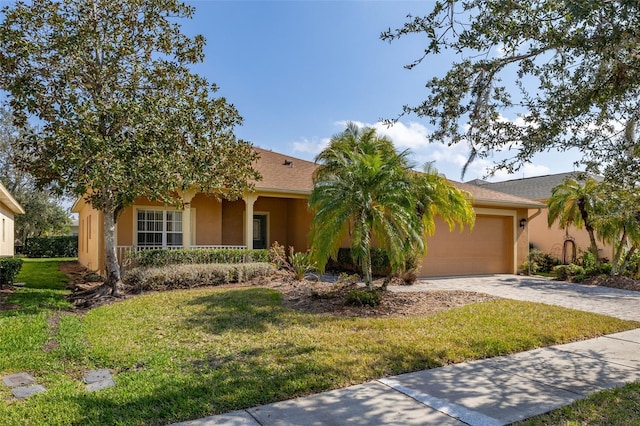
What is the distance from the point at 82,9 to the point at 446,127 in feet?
29.7

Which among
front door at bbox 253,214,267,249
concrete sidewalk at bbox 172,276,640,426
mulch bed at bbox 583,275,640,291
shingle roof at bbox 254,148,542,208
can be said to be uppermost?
shingle roof at bbox 254,148,542,208

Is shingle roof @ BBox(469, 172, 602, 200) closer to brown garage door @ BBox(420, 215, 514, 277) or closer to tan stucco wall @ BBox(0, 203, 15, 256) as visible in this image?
brown garage door @ BBox(420, 215, 514, 277)

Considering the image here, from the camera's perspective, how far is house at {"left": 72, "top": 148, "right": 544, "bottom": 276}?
47.2 ft

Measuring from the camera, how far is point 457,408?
4.14 m

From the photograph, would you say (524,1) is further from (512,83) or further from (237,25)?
(237,25)

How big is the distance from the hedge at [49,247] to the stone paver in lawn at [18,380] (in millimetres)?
30473

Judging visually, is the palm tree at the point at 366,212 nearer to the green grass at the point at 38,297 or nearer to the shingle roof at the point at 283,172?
the shingle roof at the point at 283,172

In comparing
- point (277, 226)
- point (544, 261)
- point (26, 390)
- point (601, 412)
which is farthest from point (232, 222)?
point (544, 261)

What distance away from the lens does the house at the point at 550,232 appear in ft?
69.9

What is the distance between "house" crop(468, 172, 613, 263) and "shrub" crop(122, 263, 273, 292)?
594 inches

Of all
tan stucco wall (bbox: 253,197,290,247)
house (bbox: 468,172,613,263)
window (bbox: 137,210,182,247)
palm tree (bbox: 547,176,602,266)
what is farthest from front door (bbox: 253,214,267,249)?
house (bbox: 468,172,613,263)

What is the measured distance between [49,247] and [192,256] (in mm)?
24114

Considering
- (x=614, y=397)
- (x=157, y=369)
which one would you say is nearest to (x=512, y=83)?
(x=614, y=397)

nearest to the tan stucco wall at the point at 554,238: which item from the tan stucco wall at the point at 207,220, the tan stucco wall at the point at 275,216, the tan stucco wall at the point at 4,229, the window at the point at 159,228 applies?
the tan stucco wall at the point at 275,216
